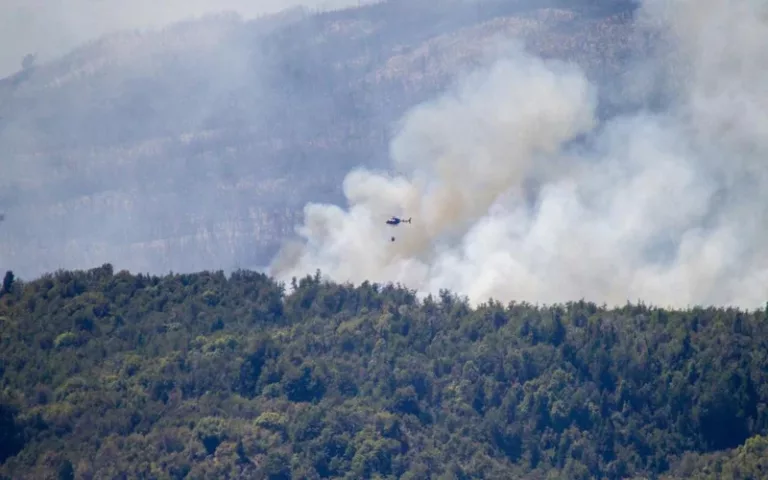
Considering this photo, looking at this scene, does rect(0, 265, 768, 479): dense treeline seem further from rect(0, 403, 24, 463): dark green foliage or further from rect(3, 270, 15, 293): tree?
rect(3, 270, 15, 293): tree

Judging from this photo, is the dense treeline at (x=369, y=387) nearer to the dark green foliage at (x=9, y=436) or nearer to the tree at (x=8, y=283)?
the dark green foliage at (x=9, y=436)

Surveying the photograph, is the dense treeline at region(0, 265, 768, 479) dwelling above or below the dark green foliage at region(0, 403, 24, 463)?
above

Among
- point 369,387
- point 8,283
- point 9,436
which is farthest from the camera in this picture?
point 8,283

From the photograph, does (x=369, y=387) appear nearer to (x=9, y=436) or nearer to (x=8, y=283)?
(x=9, y=436)

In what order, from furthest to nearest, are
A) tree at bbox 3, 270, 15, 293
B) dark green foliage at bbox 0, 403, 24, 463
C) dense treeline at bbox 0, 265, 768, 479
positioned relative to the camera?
tree at bbox 3, 270, 15, 293
dark green foliage at bbox 0, 403, 24, 463
dense treeline at bbox 0, 265, 768, 479

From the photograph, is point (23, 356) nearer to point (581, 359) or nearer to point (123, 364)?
point (123, 364)

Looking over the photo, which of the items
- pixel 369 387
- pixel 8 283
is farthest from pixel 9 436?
pixel 8 283

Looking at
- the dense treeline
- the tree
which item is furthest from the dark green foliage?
the tree

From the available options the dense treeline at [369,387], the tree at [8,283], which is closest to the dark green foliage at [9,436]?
the dense treeline at [369,387]
